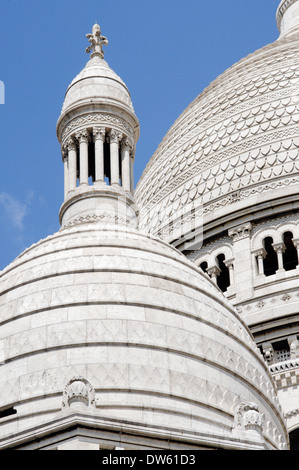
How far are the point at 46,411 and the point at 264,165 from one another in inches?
841

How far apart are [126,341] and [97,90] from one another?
29.1ft

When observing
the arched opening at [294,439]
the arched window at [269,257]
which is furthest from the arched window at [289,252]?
the arched opening at [294,439]

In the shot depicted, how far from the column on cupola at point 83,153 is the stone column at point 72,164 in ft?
0.62

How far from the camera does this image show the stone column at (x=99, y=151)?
2980 centimetres

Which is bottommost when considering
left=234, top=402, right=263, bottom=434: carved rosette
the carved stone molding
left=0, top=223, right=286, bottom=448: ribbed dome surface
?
left=234, top=402, right=263, bottom=434: carved rosette

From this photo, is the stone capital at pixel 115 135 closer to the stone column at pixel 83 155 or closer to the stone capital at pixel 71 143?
the stone column at pixel 83 155

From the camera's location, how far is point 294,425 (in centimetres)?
3394

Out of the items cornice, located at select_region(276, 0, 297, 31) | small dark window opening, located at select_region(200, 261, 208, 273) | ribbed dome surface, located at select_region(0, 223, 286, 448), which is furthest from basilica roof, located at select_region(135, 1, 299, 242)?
ribbed dome surface, located at select_region(0, 223, 286, 448)

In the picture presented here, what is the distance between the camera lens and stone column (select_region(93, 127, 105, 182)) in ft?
97.8

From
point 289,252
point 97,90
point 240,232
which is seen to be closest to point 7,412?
point 97,90

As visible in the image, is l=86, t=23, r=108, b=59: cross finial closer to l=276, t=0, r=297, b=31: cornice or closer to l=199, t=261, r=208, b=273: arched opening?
l=199, t=261, r=208, b=273: arched opening

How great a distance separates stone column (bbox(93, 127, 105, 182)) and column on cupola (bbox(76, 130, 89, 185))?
7.5 inches
